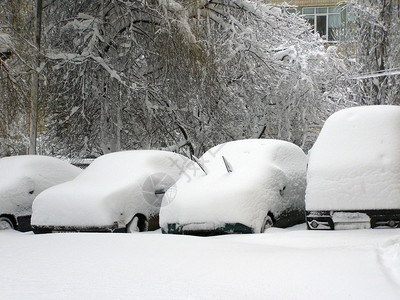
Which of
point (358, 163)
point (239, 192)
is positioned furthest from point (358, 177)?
point (239, 192)

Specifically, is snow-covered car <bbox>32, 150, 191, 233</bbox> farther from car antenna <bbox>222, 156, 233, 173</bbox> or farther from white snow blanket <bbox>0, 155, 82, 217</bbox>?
white snow blanket <bbox>0, 155, 82, 217</bbox>

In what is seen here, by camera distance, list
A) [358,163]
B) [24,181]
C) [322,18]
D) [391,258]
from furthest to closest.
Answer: [322,18]
[24,181]
[358,163]
[391,258]

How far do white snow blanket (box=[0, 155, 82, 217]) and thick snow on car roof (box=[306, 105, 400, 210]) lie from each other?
5318 millimetres

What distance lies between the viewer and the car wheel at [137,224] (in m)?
9.05

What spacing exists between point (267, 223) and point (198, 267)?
130 inches

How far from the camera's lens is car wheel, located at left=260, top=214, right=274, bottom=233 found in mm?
8156

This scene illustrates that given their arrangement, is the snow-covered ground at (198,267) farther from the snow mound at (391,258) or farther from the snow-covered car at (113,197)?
the snow-covered car at (113,197)

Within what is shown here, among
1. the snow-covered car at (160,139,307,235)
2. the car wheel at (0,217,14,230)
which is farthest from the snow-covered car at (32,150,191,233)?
the car wheel at (0,217,14,230)

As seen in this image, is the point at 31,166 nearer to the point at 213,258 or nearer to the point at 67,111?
the point at 67,111

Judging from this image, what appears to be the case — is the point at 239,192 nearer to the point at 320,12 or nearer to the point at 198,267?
the point at 198,267

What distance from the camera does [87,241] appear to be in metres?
6.55

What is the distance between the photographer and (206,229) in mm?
8078

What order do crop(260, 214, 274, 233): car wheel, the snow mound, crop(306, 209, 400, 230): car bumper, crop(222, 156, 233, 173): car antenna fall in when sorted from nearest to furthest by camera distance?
the snow mound
crop(306, 209, 400, 230): car bumper
crop(260, 214, 274, 233): car wheel
crop(222, 156, 233, 173): car antenna

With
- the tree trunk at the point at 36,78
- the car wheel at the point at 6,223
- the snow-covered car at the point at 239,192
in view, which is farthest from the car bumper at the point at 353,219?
the tree trunk at the point at 36,78
